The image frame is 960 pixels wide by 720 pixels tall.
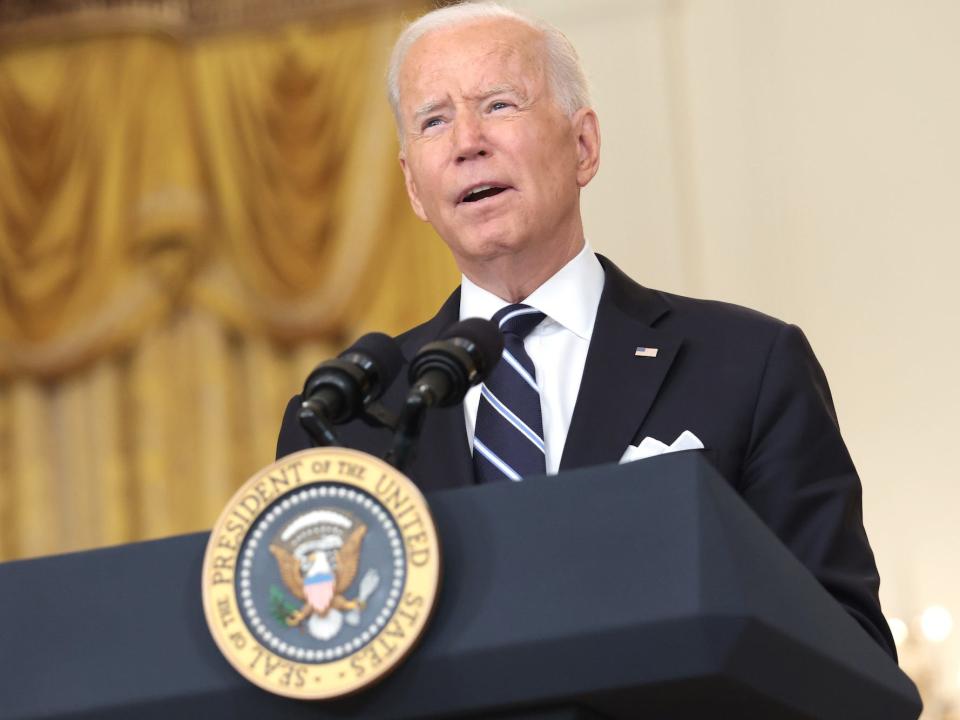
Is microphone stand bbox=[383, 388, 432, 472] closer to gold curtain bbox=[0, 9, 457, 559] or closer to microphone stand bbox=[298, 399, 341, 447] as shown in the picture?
microphone stand bbox=[298, 399, 341, 447]

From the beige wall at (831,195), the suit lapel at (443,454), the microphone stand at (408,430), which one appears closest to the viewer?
the microphone stand at (408,430)

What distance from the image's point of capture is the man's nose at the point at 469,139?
2297 millimetres

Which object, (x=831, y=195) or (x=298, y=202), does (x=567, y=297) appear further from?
(x=298, y=202)

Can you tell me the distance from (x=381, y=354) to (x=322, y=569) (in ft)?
1.04

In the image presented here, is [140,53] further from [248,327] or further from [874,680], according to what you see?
[874,680]

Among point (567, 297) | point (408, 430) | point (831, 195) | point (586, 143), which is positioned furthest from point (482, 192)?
point (831, 195)

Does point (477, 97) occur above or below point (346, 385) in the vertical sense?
above

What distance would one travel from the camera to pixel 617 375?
2.10m

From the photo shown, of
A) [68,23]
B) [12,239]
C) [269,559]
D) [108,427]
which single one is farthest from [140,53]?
[269,559]

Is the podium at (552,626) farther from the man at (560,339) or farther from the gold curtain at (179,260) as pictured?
the gold curtain at (179,260)

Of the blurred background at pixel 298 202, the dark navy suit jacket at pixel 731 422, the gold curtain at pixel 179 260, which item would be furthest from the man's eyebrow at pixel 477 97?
the gold curtain at pixel 179 260

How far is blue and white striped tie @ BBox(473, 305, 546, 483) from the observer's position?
204 centimetres

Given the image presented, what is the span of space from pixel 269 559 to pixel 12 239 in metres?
5.27

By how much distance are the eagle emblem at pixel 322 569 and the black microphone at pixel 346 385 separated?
16cm
